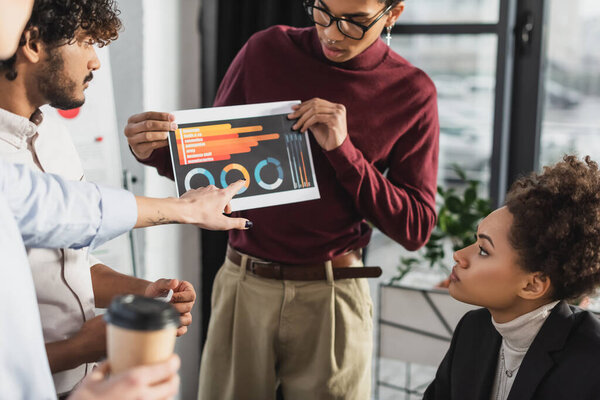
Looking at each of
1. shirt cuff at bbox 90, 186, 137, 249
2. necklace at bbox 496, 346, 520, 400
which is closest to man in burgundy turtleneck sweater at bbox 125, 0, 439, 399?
necklace at bbox 496, 346, 520, 400

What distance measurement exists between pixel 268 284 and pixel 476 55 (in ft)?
5.80

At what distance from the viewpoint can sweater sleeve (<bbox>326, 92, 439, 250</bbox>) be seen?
171 centimetres

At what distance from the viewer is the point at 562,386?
143 centimetres

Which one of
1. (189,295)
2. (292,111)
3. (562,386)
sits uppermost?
(292,111)

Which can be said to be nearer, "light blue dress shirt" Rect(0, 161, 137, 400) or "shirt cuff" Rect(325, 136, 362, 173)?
"light blue dress shirt" Rect(0, 161, 137, 400)

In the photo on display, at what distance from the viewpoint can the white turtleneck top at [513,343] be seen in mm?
1536

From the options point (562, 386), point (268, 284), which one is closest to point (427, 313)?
point (268, 284)

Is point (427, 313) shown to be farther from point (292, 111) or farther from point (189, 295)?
point (189, 295)

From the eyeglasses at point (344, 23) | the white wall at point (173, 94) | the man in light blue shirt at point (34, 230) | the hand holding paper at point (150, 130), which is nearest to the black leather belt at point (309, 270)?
the hand holding paper at point (150, 130)

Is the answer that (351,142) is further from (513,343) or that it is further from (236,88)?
(513,343)

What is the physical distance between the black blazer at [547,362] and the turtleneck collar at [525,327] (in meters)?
0.02

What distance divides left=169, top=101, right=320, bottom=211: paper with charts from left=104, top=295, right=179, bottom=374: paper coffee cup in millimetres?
829

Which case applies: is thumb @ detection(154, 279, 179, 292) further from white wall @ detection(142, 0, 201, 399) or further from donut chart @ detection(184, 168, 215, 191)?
white wall @ detection(142, 0, 201, 399)

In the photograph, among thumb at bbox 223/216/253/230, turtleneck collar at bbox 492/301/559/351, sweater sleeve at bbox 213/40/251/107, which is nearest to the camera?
thumb at bbox 223/216/253/230
